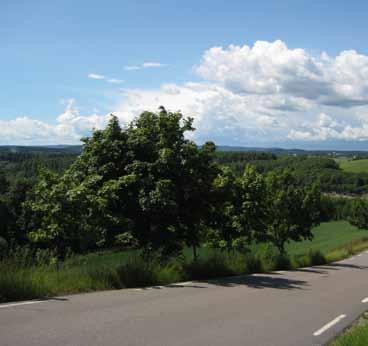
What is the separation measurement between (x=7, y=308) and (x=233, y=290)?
6244 mm

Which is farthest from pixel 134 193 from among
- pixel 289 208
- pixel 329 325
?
pixel 289 208

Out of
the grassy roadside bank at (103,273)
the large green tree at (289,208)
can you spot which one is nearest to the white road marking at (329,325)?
the grassy roadside bank at (103,273)

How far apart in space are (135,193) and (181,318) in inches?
285

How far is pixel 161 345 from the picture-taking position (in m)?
6.69

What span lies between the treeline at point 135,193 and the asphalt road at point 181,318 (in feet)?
10.3

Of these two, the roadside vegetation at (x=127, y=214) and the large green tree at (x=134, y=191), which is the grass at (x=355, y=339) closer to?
the roadside vegetation at (x=127, y=214)

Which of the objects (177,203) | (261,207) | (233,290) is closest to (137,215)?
(177,203)

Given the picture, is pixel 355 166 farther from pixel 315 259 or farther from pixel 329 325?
pixel 329 325

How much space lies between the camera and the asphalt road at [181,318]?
6.94m

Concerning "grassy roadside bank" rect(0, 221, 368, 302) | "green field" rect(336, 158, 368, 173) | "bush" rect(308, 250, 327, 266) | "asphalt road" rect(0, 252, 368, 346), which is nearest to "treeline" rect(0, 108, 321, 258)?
"grassy roadside bank" rect(0, 221, 368, 302)

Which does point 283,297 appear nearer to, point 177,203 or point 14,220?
point 177,203

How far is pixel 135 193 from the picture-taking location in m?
15.4

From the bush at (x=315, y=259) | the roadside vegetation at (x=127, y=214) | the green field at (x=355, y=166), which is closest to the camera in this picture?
the roadside vegetation at (x=127, y=214)

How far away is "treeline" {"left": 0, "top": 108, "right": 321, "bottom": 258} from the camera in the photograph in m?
14.3
